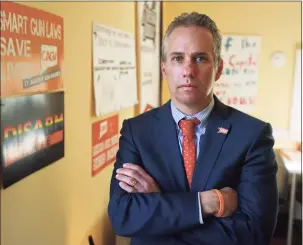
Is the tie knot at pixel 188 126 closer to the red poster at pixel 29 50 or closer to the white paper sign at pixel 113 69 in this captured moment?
the red poster at pixel 29 50

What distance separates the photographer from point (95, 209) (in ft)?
6.14

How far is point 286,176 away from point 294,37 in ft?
4.70

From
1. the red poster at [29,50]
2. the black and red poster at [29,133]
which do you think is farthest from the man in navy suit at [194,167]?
the red poster at [29,50]

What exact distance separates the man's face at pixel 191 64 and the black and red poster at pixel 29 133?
45cm

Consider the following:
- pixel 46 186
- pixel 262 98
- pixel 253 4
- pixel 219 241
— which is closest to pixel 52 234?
pixel 46 186

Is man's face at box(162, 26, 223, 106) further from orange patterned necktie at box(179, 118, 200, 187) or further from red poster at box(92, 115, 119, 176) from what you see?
red poster at box(92, 115, 119, 176)

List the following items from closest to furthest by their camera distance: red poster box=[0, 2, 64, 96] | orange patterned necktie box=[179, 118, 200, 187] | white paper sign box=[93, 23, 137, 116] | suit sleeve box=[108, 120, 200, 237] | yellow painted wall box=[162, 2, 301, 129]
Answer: red poster box=[0, 2, 64, 96] < suit sleeve box=[108, 120, 200, 237] < orange patterned necktie box=[179, 118, 200, 187] < white paper sign box=[93, 23, 137, 116] < yellow painted wall box=[162, 2, 301, 129]

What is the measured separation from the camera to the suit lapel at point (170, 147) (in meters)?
1.23

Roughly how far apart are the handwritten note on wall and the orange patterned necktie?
252 cm

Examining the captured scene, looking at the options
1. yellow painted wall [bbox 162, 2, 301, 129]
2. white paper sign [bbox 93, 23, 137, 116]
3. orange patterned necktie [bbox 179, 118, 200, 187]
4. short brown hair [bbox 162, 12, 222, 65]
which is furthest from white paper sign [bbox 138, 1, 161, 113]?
orange patterned necktie [bbox 179, 118, 200, 187]

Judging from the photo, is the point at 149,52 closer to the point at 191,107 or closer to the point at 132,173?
the point at 191,107

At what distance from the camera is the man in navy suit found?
1154 millimetres

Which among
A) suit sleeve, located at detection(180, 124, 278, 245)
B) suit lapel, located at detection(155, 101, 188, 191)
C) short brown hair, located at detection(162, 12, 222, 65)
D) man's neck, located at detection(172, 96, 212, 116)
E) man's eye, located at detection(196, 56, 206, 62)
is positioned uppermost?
short brown hair, located at detection(162, 12, 222, 65)

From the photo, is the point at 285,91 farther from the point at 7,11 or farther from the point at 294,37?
the point at 7,11
